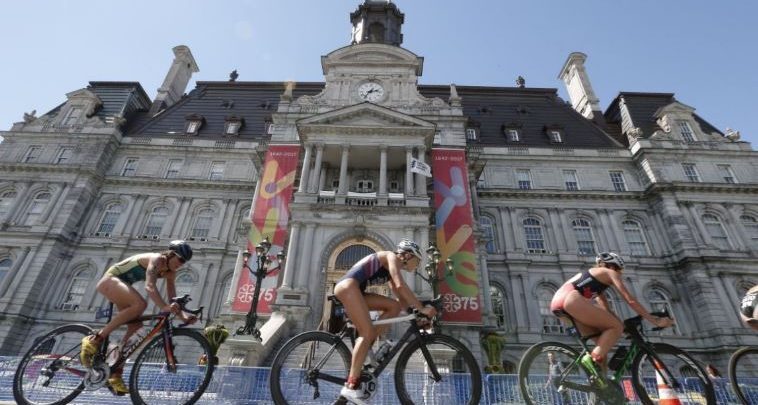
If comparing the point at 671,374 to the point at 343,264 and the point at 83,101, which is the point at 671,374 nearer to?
the point at 343,264

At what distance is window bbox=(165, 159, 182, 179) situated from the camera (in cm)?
2798


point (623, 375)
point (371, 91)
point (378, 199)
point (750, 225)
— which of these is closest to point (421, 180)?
point (378, 199)

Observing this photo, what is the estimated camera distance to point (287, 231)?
782 inches

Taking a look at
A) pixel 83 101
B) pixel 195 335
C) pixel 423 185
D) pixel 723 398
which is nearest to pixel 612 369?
pixel 723 398

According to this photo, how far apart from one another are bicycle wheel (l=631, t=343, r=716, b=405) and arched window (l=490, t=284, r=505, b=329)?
17.3 meters

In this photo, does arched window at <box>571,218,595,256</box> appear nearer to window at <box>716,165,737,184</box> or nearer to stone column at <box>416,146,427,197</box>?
window at <box>716,165,737,184</box>

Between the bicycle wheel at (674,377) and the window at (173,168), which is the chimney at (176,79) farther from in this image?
the bicycle wheel at (674,377)

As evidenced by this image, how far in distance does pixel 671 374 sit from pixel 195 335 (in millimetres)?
6282

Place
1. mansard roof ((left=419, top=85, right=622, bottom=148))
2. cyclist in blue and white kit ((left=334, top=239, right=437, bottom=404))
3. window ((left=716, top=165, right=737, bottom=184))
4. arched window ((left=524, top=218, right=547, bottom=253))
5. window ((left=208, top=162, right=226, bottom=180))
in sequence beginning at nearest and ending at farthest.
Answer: cyclist in blue and white kit ((left=334, top=239, right=437, bottom=404)) < arched window ((left=524, top=218, right=547, bottom=253)) < window ((left=716, top=165, right=737, bottom=184)) < window ((left=208, top=162, right=226, bottom=180)) < mansard roof ((left=419, top=85, right=622, bottom=148))

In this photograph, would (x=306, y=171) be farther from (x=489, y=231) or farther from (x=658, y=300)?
(x=658, y=300)

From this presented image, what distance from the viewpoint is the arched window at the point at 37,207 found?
24.2 meters

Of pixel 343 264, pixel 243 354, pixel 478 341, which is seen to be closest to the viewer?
pixel 243 354

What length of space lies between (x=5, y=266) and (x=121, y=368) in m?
26.3

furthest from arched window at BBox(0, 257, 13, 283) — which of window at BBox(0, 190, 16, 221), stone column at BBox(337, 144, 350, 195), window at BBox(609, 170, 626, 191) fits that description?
window at BBox(609, 170, 626, 191)
